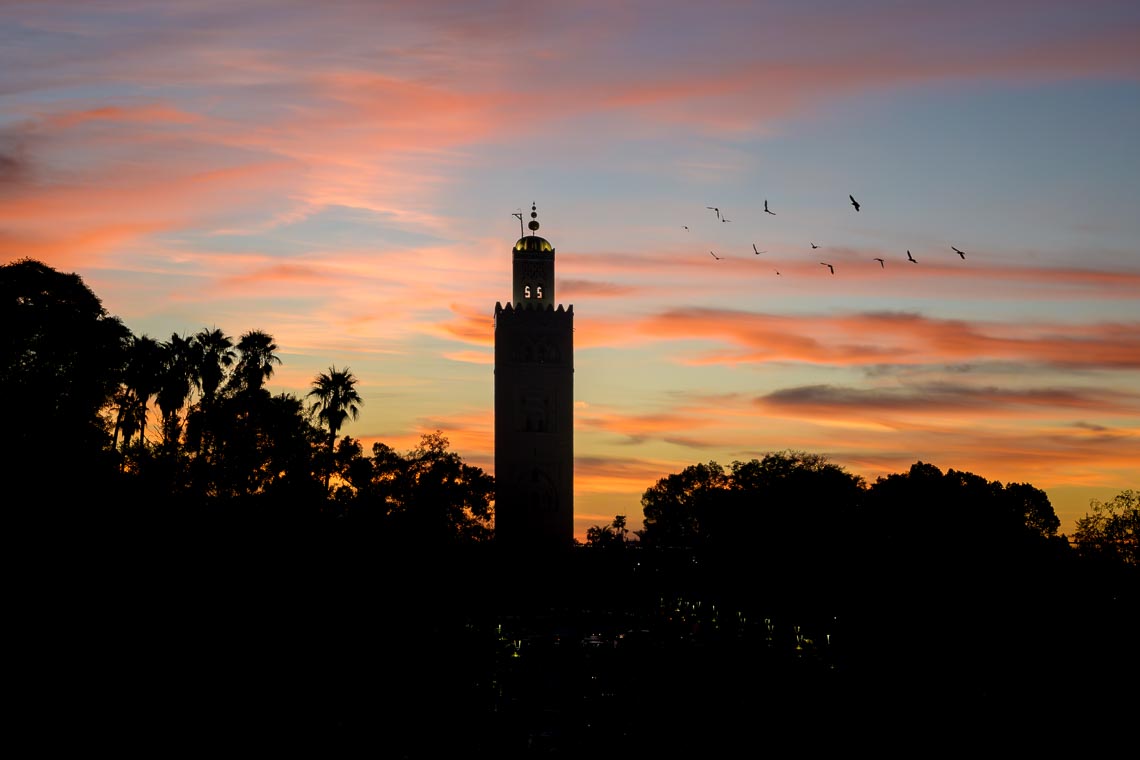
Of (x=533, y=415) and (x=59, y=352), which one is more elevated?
(x=533, y=415)

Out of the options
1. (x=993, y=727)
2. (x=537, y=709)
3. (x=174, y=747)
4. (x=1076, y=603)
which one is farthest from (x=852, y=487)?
(x=174, y=747)

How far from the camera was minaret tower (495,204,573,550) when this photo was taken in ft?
415

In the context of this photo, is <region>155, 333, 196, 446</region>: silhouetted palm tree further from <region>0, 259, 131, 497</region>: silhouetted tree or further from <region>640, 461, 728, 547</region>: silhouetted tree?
<region>640, 461, 728, 547</region>: silhouetted tree

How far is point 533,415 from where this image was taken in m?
130

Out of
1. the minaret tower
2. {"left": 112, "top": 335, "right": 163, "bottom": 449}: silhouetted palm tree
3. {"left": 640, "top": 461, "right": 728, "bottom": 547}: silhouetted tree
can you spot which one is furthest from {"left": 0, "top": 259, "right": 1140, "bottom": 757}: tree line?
{"left": 640, "top": 461, "right": 728, "bottom": 547}: silhouetted tree

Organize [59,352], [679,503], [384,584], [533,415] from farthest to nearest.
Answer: [679,503] → [533,415] → [59,352] → [384,584]

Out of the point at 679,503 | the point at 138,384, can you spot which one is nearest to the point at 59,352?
the point at 138,384

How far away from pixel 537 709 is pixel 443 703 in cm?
1288

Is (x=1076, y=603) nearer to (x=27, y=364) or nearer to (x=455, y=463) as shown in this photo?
(x=27, y=364)

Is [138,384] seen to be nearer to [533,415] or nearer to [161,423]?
[161,423]

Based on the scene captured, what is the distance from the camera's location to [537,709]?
56.0m

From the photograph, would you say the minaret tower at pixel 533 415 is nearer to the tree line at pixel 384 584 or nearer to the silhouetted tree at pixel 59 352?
the tree line at pixel 384 584

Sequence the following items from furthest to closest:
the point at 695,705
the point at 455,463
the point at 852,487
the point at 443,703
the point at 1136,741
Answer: the point at 852,487 < the point at 455,463 < the point at 695,705 < the point at 443,703 < the point at 1136,741

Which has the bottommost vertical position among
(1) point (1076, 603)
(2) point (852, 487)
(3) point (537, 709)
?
(3) point (537, 709)
